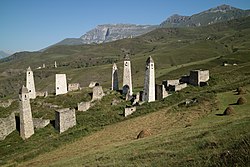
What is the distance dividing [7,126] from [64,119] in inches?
292

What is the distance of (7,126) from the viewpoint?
3747cm

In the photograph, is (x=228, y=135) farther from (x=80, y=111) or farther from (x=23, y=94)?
(x=80, y=111)

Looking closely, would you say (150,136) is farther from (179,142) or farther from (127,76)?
(127,76)

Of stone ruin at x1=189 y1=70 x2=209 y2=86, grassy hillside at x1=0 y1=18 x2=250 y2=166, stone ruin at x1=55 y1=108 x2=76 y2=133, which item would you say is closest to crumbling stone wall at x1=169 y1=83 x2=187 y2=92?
grassy hillside at x1=0 y1=18 x2=250 y2=166

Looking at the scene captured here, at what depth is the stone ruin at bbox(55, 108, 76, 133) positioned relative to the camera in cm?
3688

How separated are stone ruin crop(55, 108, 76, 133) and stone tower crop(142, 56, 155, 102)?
10789mm

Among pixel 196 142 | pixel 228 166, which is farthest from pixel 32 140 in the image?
pixel 228 166

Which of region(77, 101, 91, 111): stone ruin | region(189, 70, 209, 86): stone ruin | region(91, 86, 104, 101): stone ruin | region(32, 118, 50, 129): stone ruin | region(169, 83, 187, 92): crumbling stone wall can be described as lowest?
region(32, 118, 50, 129): stone ruin

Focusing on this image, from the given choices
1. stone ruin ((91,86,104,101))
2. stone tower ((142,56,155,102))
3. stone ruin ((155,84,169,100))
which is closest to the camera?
stone tower ((142,56,155,102))

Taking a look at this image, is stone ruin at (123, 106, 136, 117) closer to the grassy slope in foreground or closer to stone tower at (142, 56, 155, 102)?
stone tower at (142, 56, 155, 102)

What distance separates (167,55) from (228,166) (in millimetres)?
171753

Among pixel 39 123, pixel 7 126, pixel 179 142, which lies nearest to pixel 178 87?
pixel 39 123

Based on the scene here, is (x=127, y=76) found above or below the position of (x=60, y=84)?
above

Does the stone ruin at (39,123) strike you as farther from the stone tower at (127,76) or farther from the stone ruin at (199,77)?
the stone ruin at (199,77)
